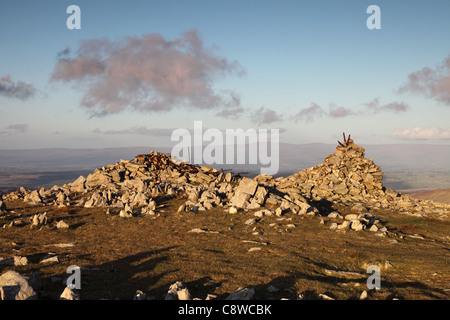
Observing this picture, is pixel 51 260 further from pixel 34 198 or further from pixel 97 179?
pixel 97 179

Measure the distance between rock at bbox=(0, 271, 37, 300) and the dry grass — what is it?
69 cm

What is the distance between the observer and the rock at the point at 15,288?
7.64m

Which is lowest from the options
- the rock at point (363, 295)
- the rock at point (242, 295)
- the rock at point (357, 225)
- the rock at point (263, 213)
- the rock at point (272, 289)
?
the rock at point (357, 225)

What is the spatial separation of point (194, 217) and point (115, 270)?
10271 mm

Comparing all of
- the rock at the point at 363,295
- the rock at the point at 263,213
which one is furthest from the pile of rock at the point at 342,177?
the rock at the point at 363,295

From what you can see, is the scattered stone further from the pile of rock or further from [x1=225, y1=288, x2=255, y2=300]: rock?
the pile of rock

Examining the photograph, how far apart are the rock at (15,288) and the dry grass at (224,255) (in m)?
0.69

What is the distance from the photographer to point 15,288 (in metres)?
7.84

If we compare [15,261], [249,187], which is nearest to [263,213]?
[249,187]

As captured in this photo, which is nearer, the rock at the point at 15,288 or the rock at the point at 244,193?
the rock at the point at 15,288

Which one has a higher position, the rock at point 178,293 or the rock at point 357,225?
the rock at point 178,293

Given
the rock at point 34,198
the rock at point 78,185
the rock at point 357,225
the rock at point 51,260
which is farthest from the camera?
the rock at point 78,185

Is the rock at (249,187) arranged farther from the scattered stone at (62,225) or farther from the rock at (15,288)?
the rock at (15,288)

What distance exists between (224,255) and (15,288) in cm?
781
